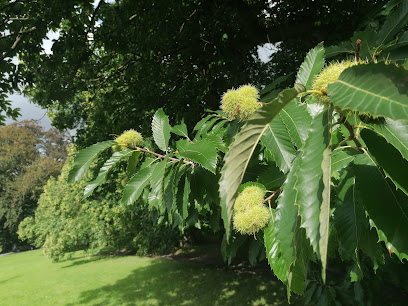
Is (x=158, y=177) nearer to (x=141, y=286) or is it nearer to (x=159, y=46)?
(x=159, y=46)

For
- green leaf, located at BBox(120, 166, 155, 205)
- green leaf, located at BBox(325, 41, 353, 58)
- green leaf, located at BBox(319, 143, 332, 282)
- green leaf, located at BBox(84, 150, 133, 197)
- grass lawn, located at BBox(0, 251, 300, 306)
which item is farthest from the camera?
grass lawn, located at BBox(0, 251, 300, 306)

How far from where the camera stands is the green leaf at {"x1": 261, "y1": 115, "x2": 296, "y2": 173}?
38.0 inches

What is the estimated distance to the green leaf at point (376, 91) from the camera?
17.3 inches

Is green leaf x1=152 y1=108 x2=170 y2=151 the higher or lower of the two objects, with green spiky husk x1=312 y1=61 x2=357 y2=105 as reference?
higher

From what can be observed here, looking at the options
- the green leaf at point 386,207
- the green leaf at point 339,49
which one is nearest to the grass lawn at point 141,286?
the green leaf at point 339,49

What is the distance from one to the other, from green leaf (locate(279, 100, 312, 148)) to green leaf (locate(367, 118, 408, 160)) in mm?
274

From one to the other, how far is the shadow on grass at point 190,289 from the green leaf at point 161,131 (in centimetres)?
517

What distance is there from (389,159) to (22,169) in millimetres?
33398

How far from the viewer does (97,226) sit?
980 cm

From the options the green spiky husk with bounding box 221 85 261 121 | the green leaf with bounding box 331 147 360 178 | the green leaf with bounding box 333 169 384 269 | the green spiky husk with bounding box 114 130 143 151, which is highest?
the green spiky husk with bounding box 114 130 143 151

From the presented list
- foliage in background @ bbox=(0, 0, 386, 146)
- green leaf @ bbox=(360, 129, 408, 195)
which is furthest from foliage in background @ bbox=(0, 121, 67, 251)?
green leaf @ bbox=(360, 129, 408, 195)

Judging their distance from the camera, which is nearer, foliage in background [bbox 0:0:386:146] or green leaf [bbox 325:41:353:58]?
green leaf [bbox 325:41:353:58]

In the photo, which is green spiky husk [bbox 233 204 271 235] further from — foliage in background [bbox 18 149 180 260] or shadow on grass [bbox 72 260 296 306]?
shadow on grass [bbox 72 260 296 306]

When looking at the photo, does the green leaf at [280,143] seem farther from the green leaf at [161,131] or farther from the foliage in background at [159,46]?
the foliage in background at [159,46]
